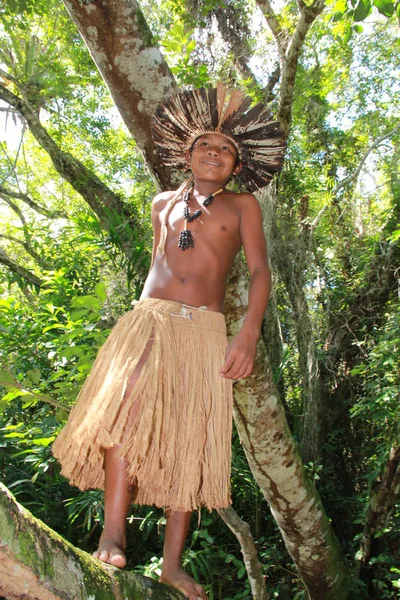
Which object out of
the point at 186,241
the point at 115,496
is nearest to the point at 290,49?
the point at 186,241

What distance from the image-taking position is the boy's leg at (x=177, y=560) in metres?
1.69

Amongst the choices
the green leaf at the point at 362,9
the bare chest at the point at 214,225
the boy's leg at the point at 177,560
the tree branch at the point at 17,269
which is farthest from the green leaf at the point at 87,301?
the tree branch at the point at 17,269

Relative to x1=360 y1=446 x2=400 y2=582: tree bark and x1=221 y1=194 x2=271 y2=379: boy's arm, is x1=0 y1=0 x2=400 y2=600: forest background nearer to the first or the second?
x1=360 y1=446 x2=400 y2=582: tree bark

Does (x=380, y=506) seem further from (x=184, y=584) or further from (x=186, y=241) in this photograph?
(x=186, y=241)

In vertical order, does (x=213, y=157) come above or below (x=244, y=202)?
above

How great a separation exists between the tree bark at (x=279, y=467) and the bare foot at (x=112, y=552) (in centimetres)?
103

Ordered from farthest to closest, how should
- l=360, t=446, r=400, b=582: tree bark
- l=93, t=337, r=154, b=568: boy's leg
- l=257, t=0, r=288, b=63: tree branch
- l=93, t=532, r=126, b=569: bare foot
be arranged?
1. l=257, t=0, r=288, b=63: tree branch
2. l=360, t=446, r=400, b=582: tree bark
3. l=93, t=337, r=154, b=568: boy's leg
4. l=93, t=532, r=126, b=569: bare foot

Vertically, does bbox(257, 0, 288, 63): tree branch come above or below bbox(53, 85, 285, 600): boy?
above

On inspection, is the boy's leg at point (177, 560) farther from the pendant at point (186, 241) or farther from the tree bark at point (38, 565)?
the pendant at point (186, 241)

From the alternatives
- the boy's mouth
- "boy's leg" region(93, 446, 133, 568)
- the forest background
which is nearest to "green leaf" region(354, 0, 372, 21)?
the forest background

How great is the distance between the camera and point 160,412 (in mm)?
1717

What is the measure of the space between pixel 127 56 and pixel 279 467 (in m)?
2.04

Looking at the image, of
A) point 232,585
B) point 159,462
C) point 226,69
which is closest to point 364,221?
point 226,69

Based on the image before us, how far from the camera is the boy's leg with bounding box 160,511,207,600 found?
1.69 metres
